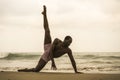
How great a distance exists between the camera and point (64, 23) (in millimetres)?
4277

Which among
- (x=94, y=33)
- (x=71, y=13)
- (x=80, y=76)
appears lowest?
(x=80, y=76)

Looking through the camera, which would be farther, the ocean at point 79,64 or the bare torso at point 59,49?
the ocean at point 79,64

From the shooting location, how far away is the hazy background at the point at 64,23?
4.06 meters

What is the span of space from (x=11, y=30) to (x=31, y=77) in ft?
5.07

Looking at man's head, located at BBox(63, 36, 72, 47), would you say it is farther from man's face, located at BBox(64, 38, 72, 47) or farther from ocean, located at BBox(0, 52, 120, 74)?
ocean, located at BBox(0, 52, 120, 74)

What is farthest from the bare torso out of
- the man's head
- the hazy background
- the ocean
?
the ocean

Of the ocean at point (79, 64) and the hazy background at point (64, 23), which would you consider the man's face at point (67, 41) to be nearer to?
the hazy background at point (64, 23)

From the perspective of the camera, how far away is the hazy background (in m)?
4.06

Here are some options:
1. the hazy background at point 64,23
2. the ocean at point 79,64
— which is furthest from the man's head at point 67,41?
the ocean at point 79,64

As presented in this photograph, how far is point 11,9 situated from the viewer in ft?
13.5

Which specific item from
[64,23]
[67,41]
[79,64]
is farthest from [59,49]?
[79,64]

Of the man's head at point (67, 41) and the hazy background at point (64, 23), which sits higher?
the hazy background at point (64, 23)

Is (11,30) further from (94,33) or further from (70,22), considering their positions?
(94,33)

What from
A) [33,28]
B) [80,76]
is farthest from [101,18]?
[80,76]
